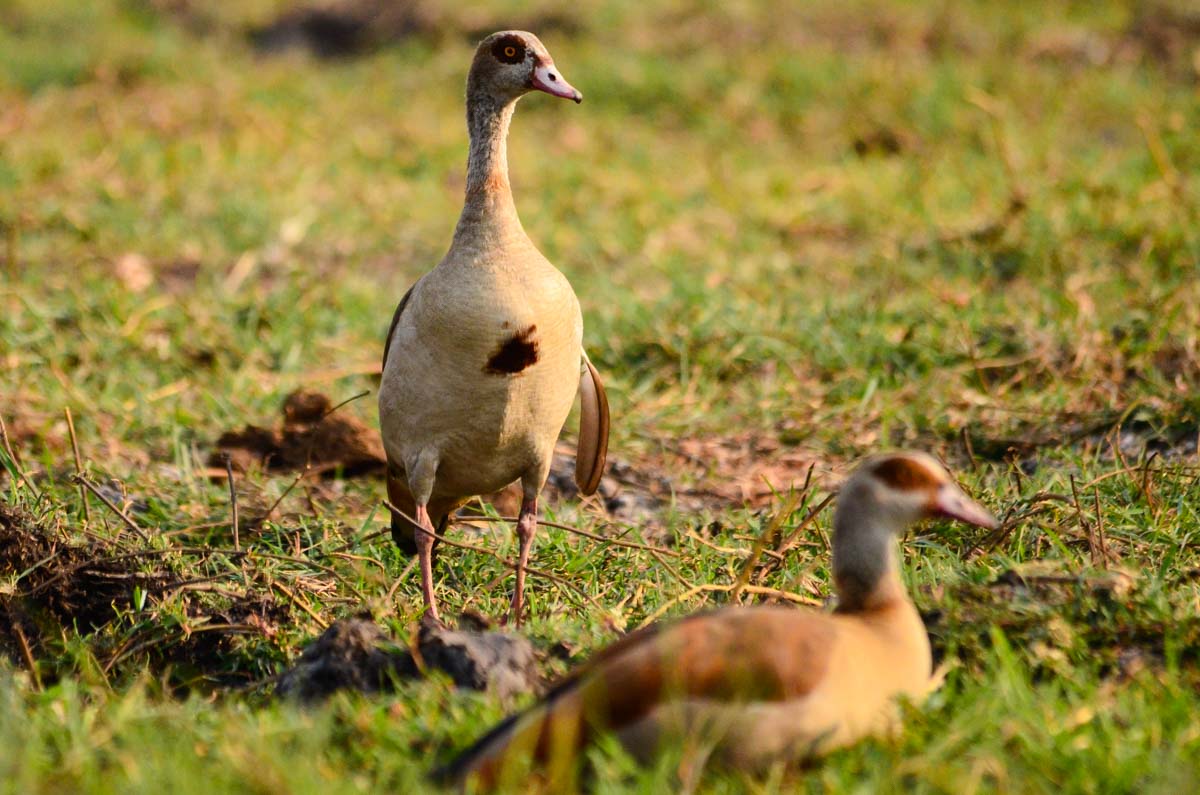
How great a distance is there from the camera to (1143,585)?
3328 millimetres

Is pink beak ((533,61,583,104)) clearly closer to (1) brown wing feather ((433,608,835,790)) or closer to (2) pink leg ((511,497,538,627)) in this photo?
(2) pink leg ((511,497,538,627))

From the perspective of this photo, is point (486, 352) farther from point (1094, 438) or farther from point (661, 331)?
point (661, 331)

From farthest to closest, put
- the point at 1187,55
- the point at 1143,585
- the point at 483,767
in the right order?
the point at 1187,55
the point at 1143,585
the point at 483,767

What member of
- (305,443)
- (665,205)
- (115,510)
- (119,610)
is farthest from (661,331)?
(119,610)

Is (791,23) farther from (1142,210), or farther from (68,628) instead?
(68,628)

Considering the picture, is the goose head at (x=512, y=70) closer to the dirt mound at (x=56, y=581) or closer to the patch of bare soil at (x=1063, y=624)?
the dirt mound at (x=56, y=581)

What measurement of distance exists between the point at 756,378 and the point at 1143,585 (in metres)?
2.77

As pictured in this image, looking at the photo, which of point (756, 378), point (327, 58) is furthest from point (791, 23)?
point (756, 378)

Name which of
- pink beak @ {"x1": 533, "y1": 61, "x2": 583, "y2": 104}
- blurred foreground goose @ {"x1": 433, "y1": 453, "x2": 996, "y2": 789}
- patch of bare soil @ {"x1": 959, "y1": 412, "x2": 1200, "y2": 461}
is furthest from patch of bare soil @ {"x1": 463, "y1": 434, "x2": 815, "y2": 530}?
blurred foreground goose @ {"x1": 433, "y1": 453, "x2": 996, "y2": 789}

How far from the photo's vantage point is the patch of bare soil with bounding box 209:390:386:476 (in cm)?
522

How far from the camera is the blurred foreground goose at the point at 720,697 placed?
257cm

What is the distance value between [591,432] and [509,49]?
46.3 inches

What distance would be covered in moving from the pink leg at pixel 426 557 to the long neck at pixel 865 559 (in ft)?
3.78

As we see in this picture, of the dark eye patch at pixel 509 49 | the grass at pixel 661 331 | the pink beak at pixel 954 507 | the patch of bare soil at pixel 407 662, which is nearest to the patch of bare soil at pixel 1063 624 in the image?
the grass at pixel 661 331
